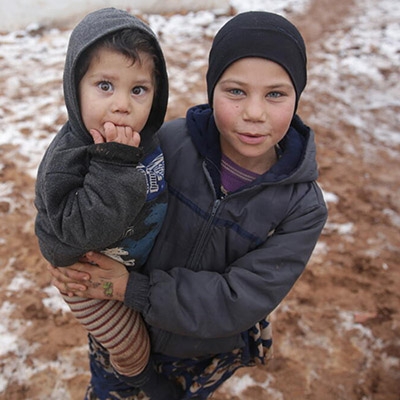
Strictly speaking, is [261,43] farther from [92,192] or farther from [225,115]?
[92,192]

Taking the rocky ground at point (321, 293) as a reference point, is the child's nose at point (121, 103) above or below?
above

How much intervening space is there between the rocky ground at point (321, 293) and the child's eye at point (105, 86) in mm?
1937

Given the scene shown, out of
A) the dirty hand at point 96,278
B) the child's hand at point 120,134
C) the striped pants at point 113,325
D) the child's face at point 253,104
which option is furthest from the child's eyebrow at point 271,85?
the striped pants at point 113,325

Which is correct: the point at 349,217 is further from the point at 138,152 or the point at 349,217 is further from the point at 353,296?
the point at 138,152

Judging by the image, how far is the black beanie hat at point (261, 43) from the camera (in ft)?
4.59

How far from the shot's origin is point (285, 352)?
9.64 ft

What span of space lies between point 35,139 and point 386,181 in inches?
137

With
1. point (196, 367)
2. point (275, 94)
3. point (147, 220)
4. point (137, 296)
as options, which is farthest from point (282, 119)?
point (196, 367)

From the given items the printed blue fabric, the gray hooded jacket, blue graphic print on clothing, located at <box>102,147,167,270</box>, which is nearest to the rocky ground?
the printed blue fabric

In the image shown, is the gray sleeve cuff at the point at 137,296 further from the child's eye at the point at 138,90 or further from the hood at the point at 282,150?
the child's eye at the point at 138,90

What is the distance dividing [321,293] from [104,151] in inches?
97.8

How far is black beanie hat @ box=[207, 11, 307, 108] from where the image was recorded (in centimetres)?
140

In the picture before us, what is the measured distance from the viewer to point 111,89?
1.38 meters

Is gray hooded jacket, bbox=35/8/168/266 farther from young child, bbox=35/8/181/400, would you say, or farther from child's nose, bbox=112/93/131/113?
child's nose, bbox=112/93/131/113
